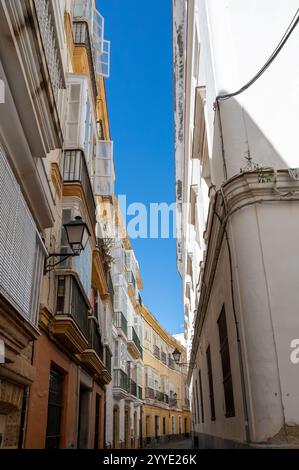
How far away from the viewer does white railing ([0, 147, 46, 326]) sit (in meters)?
4.46

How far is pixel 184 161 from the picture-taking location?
14.5 meters

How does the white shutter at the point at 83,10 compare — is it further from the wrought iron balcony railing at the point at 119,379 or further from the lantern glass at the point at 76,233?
the wrought iron balcony railing at the point at 119,379

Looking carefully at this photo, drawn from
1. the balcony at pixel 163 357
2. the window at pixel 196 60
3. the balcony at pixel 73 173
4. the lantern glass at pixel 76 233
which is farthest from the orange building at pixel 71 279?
the balcony at pixel 163 357

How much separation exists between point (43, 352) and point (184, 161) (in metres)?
9.17

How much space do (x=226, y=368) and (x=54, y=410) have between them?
3.22 meters

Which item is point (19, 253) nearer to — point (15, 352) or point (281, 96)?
point (15, 352)

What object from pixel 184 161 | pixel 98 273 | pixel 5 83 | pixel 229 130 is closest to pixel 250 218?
pixel 229 130

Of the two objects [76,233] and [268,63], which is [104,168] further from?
[268,63]

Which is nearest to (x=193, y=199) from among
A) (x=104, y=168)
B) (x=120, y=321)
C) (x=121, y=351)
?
(x=104, y=168)

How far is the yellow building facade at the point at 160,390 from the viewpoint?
113ft

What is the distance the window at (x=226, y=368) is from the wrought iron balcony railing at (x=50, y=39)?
443 centimetres

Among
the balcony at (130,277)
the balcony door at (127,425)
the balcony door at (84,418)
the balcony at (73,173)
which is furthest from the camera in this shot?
the balcony at (130,277)

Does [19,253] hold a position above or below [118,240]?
below
